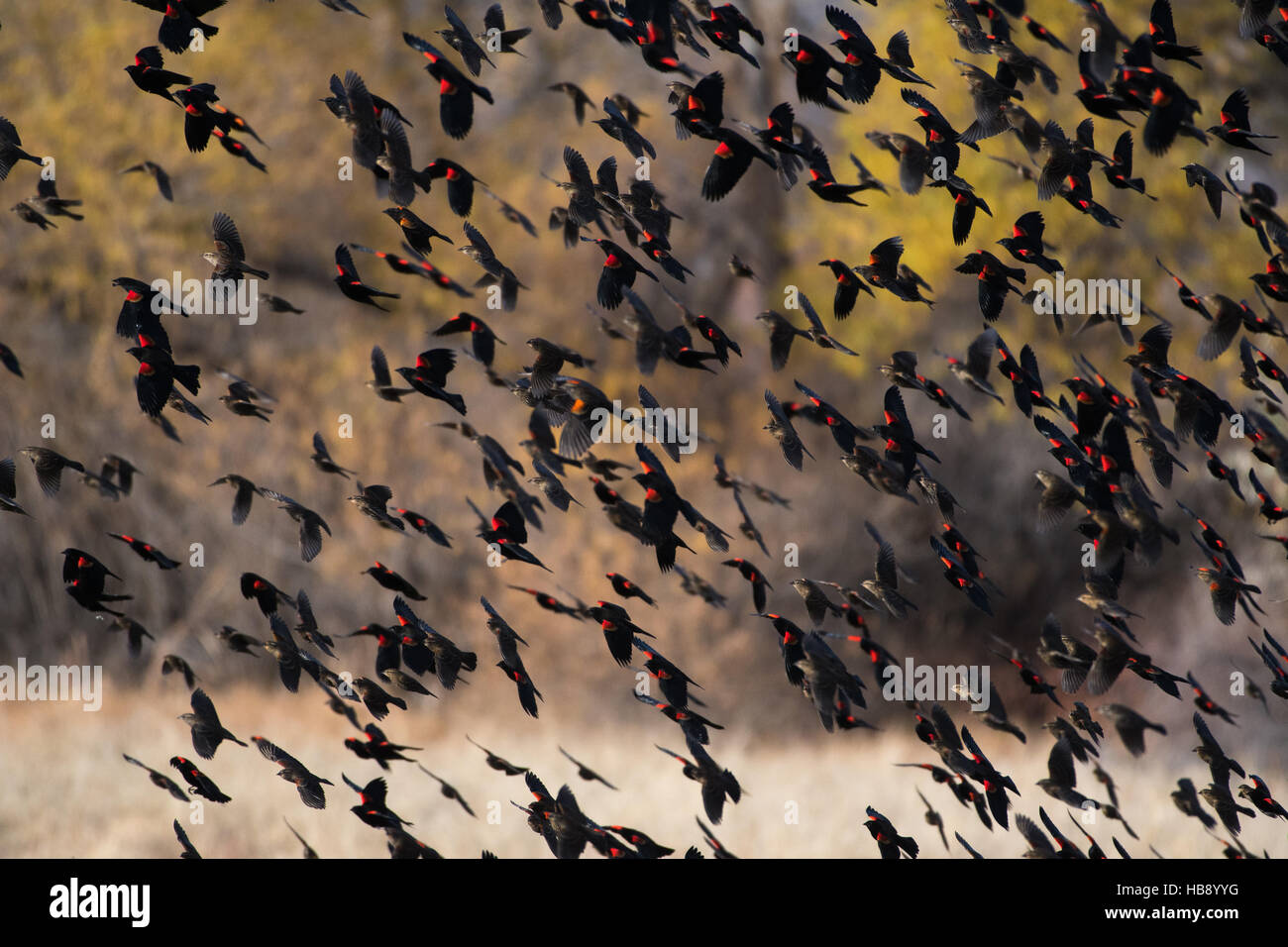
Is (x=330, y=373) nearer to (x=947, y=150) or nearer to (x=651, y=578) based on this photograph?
(x=651, y=578)

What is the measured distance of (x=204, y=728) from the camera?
4293mm

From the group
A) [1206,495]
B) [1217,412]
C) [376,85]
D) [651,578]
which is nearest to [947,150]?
[1217,412]

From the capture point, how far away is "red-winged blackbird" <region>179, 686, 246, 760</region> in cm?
424

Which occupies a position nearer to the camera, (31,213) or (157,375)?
(157,375)

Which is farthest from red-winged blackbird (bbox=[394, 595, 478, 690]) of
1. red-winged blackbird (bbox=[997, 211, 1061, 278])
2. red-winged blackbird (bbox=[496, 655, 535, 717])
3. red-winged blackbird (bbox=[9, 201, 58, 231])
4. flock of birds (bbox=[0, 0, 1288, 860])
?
red-winged blackbird (bbox=[997, 211, 1061, 278])

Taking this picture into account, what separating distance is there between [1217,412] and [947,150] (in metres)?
1.12

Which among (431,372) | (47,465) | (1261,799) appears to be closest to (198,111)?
(431,372)

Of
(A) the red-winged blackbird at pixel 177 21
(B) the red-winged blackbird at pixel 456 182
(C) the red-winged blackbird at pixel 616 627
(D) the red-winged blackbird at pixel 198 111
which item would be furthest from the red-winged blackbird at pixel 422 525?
(A) the red-winged blackbird at pixel 177 21

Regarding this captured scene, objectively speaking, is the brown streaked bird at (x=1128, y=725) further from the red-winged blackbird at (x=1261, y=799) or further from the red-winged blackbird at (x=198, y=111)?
the red-winged blackbird at (x=198, y=111)

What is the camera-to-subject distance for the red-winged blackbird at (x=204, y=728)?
424 cm

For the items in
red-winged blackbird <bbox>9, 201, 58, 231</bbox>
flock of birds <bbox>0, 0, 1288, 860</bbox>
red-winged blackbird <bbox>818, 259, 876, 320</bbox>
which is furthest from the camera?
red-winged blackbird <bbox>9, 201, 58, 231</bbox>

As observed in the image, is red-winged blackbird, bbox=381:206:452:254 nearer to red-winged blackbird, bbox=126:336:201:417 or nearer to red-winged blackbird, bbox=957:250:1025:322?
red-winged blackbird, bbox=126:336:201:417

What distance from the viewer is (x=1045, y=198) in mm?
4121

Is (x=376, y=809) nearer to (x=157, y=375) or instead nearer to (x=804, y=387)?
(x=157, y=375)
